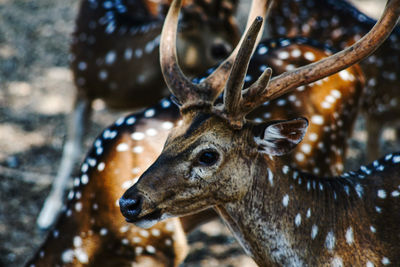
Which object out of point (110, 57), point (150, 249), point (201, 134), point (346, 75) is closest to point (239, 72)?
point (201, 134)

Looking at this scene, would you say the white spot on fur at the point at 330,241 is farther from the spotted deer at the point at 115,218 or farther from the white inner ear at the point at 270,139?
the spotted deer at the point at 115,218

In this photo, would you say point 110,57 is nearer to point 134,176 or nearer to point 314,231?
point 134,176

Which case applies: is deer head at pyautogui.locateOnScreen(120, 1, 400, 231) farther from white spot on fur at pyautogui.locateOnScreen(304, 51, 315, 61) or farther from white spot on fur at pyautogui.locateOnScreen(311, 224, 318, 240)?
white spot on fur at pyautogui.locateOnScreen(304, 51, 315, 61)

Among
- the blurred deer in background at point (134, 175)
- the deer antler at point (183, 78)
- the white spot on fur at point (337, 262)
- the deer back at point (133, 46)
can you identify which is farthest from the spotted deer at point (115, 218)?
the deer back at point (133, 46)

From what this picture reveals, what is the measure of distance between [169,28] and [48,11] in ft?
16.9

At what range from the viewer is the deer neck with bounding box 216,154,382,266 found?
2.21 meters

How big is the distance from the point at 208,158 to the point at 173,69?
1.63ft

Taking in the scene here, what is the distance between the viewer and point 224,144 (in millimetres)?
2119

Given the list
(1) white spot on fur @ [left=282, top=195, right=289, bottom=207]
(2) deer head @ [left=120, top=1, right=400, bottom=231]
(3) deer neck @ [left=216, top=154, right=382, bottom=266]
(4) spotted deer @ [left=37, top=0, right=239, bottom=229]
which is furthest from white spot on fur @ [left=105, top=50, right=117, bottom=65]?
(1) white spot on fur @ [left=282, top=195, right=289, bottom=207]

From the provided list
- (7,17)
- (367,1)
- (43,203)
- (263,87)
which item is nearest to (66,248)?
(263,87)

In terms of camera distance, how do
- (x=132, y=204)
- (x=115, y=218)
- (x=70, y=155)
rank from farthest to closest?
(x=70, y=155)
(x=115, y=218)
(x=132, y=204)

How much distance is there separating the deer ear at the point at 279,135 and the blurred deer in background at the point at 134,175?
73cm

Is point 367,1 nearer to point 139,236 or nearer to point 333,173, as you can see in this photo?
point 333,173

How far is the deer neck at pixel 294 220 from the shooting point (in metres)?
2.21
